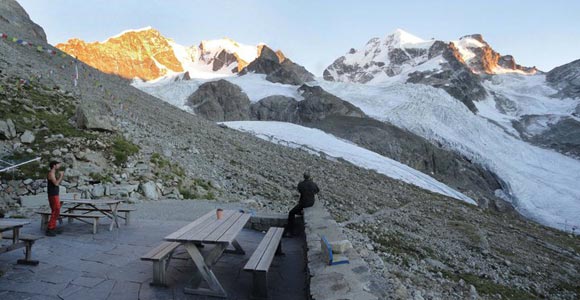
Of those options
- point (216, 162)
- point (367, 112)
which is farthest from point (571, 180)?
point (216, 162)

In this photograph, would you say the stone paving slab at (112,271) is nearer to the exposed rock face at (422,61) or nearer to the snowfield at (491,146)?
the snowfield at (491,146)

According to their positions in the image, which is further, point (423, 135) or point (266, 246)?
point (423, 135)

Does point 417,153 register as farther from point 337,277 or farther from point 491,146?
point 337,277

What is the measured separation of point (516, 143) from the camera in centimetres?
7712

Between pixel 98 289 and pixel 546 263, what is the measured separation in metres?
18.4

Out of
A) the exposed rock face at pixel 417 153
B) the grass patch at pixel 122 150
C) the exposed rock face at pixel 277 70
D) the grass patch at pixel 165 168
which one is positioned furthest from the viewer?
the exposed rock face at pixel 277 70

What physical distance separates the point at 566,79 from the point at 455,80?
4722 cm

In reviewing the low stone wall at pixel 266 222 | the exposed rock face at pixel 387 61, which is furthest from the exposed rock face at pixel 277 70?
the low stone wall at pixel 266 222

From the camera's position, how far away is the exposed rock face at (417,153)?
2291 inches

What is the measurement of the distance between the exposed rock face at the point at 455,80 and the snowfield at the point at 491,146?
10723 millimetres

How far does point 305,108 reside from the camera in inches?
3137

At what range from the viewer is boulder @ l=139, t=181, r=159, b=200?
498 inches

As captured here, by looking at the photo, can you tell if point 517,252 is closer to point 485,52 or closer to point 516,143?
point 516,143

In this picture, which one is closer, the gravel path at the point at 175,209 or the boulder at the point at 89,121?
the gravel path at the point at 175,209
